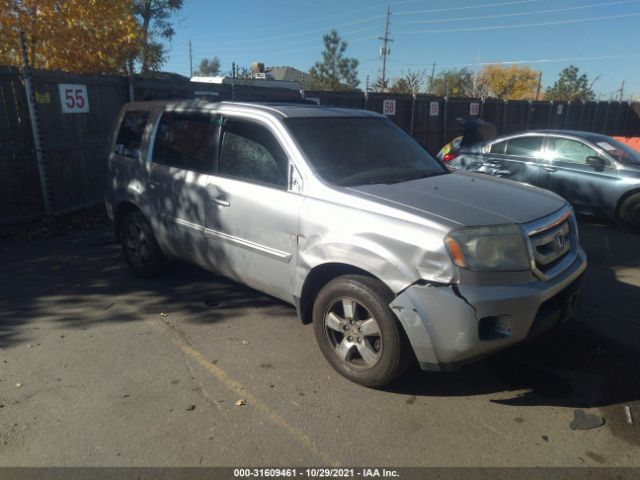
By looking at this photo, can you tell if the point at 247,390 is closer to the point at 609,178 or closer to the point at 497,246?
the point at 497,246

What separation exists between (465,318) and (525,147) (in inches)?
263

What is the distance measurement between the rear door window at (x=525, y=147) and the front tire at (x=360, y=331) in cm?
642

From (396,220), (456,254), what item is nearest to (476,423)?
(456,254)

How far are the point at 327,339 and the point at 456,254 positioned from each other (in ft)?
3.75

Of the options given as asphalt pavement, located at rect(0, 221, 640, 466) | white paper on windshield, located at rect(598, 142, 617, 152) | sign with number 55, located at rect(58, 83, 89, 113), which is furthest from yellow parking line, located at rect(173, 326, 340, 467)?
white paper on windshield, located at rect(598, 142, 617, 152)

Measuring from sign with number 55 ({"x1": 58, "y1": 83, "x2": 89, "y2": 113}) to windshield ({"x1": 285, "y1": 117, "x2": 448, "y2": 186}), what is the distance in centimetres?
542

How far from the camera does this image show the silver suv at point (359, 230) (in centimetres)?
281

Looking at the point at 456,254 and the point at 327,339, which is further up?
the point at 456,254

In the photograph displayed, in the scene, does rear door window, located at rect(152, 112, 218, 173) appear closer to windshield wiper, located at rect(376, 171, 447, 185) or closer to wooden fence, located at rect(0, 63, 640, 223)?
wooden fence, located at rect(0, 63, 640, 223)

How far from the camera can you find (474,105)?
16609mm

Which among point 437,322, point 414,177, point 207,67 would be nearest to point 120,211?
point 414,177

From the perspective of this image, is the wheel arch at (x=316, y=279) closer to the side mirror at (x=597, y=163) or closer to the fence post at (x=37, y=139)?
the fence post at (x=37, y=139)

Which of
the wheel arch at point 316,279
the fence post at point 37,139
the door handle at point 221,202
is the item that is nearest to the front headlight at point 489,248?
the wheel arch at point 316,279

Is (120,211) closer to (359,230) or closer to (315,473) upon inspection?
(359,230)
